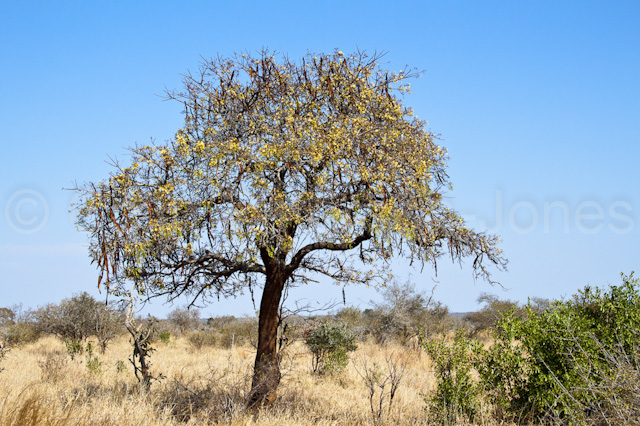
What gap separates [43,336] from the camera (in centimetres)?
2967

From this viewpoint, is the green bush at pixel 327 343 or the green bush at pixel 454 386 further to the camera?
the green bush at pixel 327 343

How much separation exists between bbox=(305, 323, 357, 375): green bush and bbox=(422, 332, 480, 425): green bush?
7061 millimetres

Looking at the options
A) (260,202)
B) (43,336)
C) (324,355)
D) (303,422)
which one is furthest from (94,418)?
(43,336)

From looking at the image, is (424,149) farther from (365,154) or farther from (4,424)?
(4,424)

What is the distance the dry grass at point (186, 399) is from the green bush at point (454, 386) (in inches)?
24.1

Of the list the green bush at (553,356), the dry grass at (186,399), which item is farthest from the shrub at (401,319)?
the green bush at (553,356)

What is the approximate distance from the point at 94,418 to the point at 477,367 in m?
6.25

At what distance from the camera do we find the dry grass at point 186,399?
7.44m

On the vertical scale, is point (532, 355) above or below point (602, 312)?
below

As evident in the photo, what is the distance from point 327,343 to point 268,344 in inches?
261

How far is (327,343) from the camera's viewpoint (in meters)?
16.5

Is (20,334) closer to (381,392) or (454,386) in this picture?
(381,392)

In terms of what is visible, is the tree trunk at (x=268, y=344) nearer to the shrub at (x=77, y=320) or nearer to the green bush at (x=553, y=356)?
the green bush at (x=553, y=356)

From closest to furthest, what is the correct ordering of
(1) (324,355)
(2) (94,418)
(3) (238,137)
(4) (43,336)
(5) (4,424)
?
(5) (4,424), (2) (94,418), (3) (238,137), (1) (324,355), (4) (43,336)
